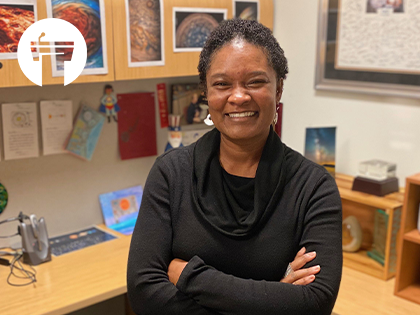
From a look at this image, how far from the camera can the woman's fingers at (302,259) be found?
1.25 metres

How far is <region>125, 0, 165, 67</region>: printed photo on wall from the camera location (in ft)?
6.48

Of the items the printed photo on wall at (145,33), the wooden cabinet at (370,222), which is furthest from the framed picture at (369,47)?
the printed photo on wall at (145,33)

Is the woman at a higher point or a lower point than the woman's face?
lower

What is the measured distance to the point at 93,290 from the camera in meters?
1.74

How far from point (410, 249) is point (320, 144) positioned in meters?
0.62

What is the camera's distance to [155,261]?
131 cm

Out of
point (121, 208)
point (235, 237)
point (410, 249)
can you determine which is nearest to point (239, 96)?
point (235, 237)

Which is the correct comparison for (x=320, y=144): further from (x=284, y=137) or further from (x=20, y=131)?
(x=20, y=131)

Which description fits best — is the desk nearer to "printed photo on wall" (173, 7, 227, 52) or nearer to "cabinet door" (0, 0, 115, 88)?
"cabinet door" (0, 0, 115, 88)

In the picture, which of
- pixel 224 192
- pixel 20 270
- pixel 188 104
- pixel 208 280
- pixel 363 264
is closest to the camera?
pixel 208 280

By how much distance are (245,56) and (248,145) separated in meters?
0.25

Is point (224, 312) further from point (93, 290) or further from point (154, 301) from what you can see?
point (93, 290)

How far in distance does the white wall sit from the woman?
1020 millimetres

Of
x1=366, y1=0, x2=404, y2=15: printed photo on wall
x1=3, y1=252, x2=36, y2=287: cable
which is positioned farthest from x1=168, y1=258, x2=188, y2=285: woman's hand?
x1=366, y1=0, x2=404, y2=15: printed photo on wall
